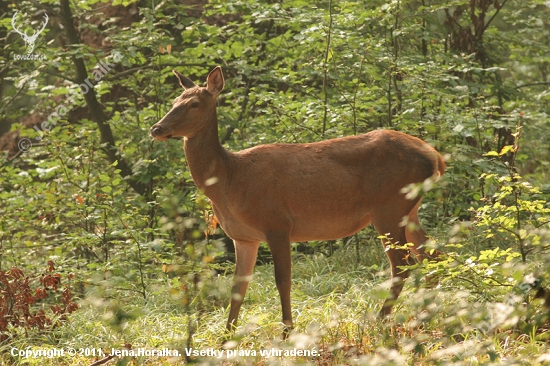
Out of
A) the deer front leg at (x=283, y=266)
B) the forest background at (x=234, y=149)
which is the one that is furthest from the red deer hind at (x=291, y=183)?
the forest background at (x=234, y=149)

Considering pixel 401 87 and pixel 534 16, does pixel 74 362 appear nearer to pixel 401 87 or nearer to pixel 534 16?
pixel 401 87

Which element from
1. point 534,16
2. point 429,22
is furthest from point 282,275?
point 534,16

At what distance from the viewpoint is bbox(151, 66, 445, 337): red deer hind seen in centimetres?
595

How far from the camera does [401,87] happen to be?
9.51 m

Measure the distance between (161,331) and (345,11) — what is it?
4.48 m

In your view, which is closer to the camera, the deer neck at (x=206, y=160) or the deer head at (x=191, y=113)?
the deer head at (x=191, y=113)

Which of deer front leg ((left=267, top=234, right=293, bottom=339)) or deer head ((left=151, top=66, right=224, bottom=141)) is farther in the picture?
deer front leg ((left=267, top=234, right=293, bottom=339))

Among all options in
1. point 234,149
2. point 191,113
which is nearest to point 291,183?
point 191,113

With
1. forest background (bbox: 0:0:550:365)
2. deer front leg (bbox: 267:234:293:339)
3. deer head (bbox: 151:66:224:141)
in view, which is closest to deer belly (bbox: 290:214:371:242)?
deer front leg (bbox: 267:234:293:339)

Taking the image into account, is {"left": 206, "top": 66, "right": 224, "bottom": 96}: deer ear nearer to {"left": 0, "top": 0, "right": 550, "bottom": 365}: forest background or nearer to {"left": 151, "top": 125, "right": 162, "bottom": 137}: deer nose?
{"left": 151, "top": 125, "right": 162, "bottom": 137}: deer nose

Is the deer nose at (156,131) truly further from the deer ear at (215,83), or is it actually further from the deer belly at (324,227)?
the deer belly at (324,227)

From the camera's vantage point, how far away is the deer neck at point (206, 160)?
19.7 feet

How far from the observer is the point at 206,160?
6.04 metres

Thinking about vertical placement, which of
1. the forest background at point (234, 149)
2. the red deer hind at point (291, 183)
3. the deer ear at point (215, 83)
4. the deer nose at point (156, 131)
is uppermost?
the deer ear at point (215, 83)
